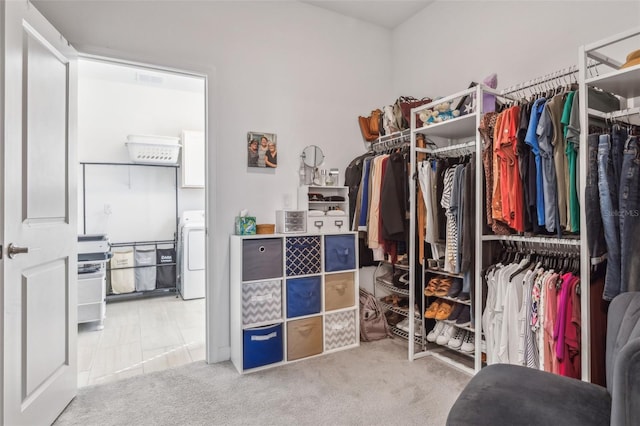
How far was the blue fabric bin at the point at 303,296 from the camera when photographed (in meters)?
2.61

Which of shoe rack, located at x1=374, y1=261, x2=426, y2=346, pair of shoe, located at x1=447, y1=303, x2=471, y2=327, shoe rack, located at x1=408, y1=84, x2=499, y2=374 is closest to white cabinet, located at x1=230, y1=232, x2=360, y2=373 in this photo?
shoe rack, located at x1=374, y1=261, x2=426, y2=346

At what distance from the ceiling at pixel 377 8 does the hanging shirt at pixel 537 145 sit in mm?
1788

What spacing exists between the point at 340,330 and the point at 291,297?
1.75ft

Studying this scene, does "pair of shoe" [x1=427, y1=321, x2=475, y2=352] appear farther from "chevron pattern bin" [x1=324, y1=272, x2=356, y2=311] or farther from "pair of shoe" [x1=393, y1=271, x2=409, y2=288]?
"chevron pattern bin" [x1=324, y1=272, x2=356, y2=311]

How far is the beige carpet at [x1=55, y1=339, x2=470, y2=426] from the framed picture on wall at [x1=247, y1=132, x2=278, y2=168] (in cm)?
156

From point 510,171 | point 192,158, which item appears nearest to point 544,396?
point 510,171

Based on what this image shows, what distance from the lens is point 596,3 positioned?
6.81 ft

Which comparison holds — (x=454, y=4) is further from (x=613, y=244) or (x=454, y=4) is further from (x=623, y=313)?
(x=623, y=313)

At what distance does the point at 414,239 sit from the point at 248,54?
1983mm

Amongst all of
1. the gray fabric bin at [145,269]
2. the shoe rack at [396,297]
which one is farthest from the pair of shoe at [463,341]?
the gray fabric bin at [145,269]

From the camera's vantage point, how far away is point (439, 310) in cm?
259

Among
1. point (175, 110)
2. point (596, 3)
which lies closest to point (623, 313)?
point (596, 3)

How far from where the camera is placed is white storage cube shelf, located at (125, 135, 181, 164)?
4.23 metres

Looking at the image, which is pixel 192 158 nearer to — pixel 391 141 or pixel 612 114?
pixel 391 141
